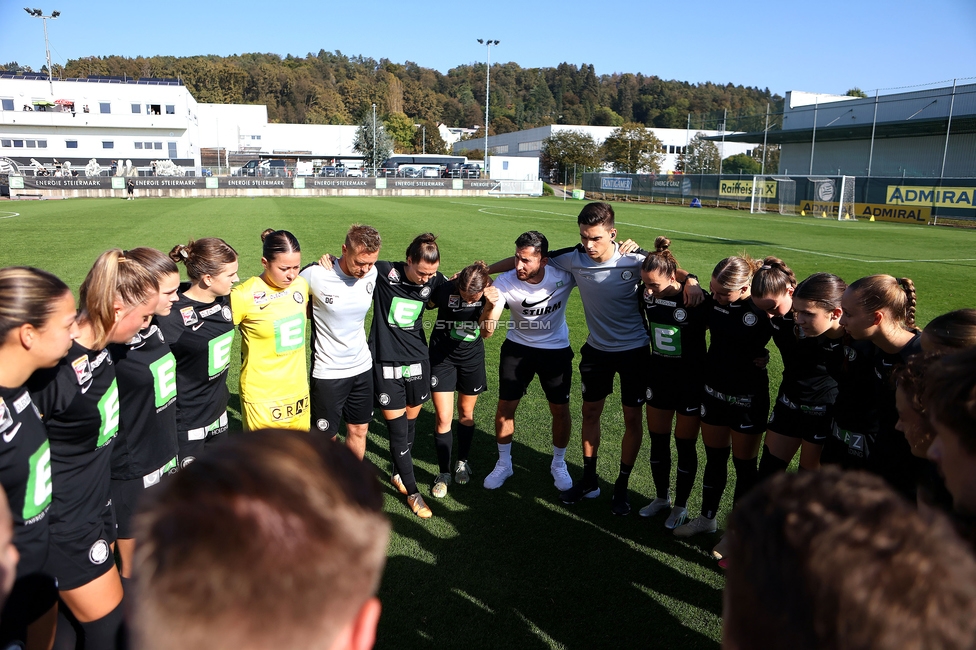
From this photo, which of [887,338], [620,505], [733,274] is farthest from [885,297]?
[620,505]

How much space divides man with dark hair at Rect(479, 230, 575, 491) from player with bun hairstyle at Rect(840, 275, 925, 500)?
2353mm

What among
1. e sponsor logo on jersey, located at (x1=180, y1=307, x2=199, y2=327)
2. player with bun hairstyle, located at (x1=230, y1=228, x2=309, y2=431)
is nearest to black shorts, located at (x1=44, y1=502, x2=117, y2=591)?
e sponsor logo on jersey, located at (x1=180, y1=307, x2=199, y2=327)

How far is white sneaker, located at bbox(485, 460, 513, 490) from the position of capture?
5.30 metres

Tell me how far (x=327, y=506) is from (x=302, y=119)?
13027 centimetres

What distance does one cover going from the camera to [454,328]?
17.7 ft

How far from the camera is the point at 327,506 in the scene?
3.19ft

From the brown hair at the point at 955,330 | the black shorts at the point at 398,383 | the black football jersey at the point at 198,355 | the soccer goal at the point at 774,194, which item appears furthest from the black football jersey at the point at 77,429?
the soccer goal at the point at 774,194

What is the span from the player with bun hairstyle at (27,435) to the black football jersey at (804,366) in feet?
13.4

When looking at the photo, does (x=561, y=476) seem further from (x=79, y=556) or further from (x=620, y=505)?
(x=79, y=556)

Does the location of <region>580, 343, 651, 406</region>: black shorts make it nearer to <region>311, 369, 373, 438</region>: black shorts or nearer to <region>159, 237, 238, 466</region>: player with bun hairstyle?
<region>311, 369, 373, 438</region>: black shorts

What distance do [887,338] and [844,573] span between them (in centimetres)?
307

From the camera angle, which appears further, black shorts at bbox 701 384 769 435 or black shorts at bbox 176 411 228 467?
black shorts at bbox 701 384 769 435

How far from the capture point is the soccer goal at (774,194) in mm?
38531

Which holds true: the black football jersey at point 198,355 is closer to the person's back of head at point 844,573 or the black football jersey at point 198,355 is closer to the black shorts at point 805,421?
the person's back of head at point 844,573
